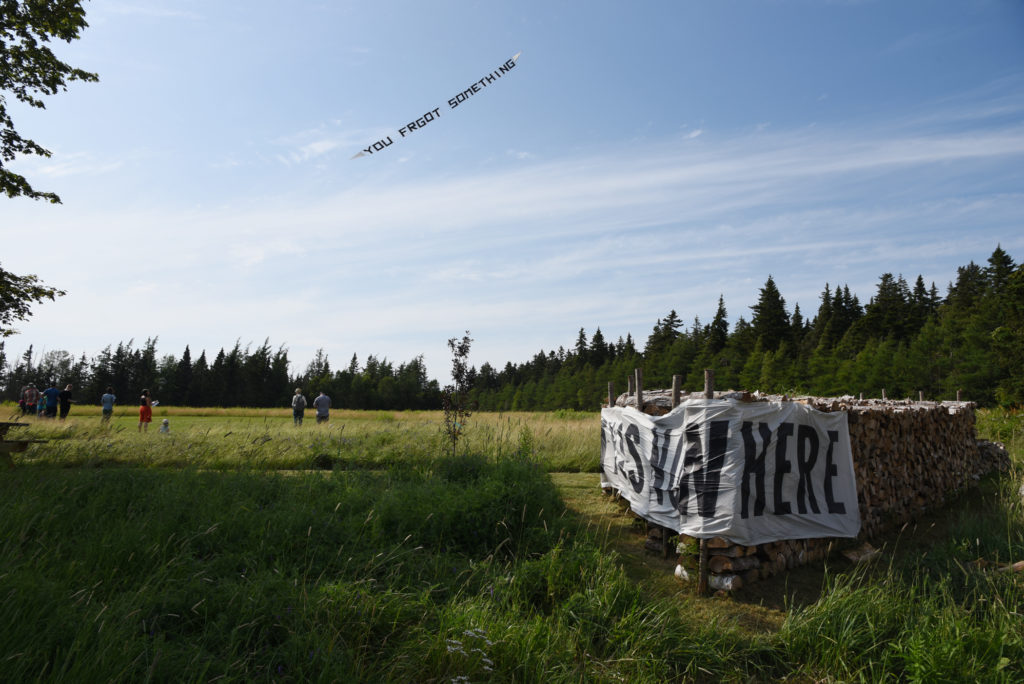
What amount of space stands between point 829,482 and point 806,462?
49 centimetres

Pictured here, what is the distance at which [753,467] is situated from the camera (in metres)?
5.50

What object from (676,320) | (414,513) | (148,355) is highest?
(676,320)

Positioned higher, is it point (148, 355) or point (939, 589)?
point (148, 355)

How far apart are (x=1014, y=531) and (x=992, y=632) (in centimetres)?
366

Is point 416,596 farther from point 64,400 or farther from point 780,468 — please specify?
point 64,400

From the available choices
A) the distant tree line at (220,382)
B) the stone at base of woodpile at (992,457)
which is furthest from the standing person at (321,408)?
the distant tree line at (220,382)

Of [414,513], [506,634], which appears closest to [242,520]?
[414,513]

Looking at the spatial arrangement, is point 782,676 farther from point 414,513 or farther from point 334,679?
point 414,513

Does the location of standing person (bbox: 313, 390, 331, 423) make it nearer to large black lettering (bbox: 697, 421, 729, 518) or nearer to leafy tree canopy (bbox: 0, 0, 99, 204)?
leafy tree canopy (bbox: 0, 0, 99, 204)

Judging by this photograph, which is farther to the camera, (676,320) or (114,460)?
(676,320)

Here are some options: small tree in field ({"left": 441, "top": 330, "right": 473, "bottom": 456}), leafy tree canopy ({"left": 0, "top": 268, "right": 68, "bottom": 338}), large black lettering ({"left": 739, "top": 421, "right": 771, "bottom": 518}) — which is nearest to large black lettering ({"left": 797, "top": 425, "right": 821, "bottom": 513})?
large black lettering ({"left": 739, "top": 421, "right": 771, "bottom": 518})

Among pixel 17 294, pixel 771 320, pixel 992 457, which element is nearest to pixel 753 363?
pixel 771 320

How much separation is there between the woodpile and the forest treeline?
609 centimetres

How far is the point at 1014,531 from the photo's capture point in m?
6.46
